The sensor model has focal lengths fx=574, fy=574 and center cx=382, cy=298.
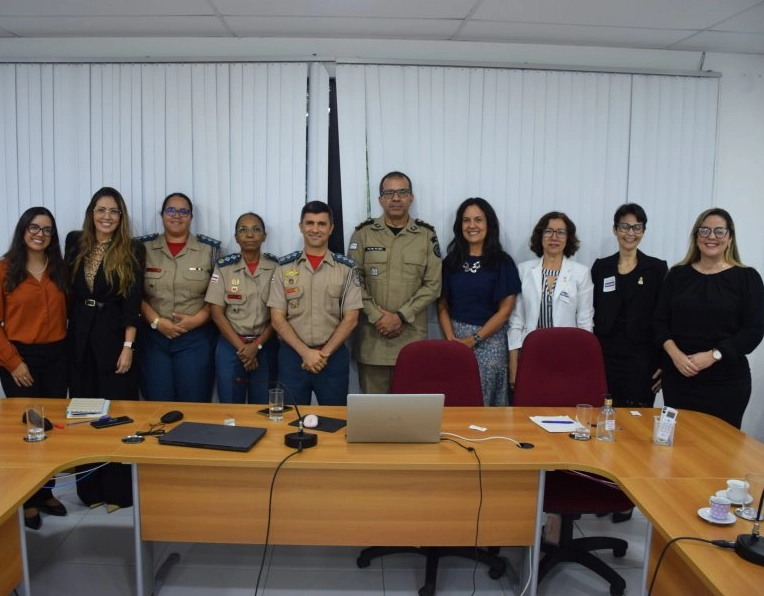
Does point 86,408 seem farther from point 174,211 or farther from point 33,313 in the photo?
point 174,211

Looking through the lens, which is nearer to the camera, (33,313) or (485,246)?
(33,313)

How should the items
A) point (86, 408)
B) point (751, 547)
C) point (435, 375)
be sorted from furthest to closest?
point (435, 375)
point (86, 408)
point (751, 547)

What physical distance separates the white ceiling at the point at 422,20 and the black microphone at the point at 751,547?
9.22ft

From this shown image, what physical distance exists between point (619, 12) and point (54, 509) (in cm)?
434

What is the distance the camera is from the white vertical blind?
3865 millimetres

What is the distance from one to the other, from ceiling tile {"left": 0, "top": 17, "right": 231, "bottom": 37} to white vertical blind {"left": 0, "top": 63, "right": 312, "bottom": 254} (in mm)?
209

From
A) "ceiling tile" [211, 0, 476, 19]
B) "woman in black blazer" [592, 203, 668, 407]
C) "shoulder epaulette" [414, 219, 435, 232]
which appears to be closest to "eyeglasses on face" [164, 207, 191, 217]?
"ceiling tile" [211, 0, 476, 19]

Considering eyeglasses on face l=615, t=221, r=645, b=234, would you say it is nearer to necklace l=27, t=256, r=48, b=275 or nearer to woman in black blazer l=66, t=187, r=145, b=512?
woman in black blazer l=66, t=187, r=145, b=512

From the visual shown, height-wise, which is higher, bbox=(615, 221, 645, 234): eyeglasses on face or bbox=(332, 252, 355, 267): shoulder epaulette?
bbox=(615, 221, 645, 234): eyeglasses on face

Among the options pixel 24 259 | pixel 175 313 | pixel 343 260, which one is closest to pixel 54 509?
pixel 175 313

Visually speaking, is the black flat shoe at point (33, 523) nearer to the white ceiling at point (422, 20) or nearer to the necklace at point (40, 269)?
the necklace at point (40, 269)

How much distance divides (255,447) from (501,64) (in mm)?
3029

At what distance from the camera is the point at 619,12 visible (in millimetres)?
3359

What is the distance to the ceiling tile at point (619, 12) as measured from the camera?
3.21 metres
